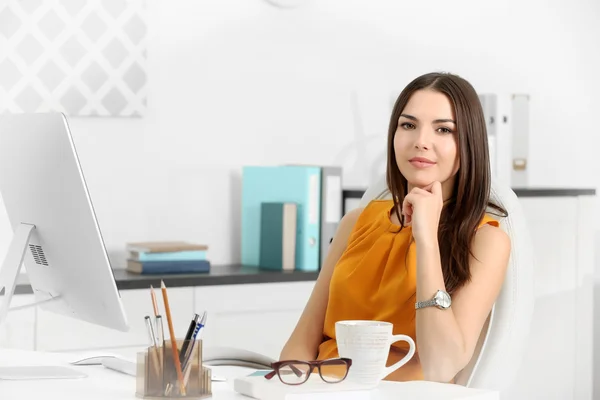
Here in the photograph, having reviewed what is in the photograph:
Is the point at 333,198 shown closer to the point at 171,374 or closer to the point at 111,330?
the point at 111,330

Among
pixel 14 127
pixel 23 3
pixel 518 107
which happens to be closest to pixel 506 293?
pixel 14 127

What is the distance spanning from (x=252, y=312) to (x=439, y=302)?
4.67ft

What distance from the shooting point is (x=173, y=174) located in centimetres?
337

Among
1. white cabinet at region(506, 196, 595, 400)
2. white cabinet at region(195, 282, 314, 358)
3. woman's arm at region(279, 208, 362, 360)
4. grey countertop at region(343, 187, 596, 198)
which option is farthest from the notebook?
white cabinet at region(506, 196, 595, 400)

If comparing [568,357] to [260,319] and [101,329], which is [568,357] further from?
[101,329]

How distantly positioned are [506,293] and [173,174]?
1.74m

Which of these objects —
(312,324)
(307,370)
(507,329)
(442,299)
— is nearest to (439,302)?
(442,299)

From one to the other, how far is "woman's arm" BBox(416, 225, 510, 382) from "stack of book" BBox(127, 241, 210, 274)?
55.0 inches

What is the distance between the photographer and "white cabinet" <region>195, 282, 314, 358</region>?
3080 mm

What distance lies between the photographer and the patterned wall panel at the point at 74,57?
309 centimetres

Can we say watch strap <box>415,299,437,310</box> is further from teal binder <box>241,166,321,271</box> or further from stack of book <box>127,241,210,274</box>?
teal binder <box>241,166,321,271</box>

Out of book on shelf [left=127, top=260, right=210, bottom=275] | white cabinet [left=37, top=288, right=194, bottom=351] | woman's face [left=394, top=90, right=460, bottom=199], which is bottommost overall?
white cabinet [left=37, top=288, right=194, bottom=351]

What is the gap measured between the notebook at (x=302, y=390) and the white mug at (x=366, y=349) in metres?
0.02

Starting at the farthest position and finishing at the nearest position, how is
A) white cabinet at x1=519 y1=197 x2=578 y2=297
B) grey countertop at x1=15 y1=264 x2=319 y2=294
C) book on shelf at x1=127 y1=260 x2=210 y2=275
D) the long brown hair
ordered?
white cabinet at x1=519 y1=197 x2=578 y2=297
book on shelf at x1=127 y1=260 x2=210 y2=275
grey countertop at x1=15 y1=264 x2=319 y2=294
the long brown hair
